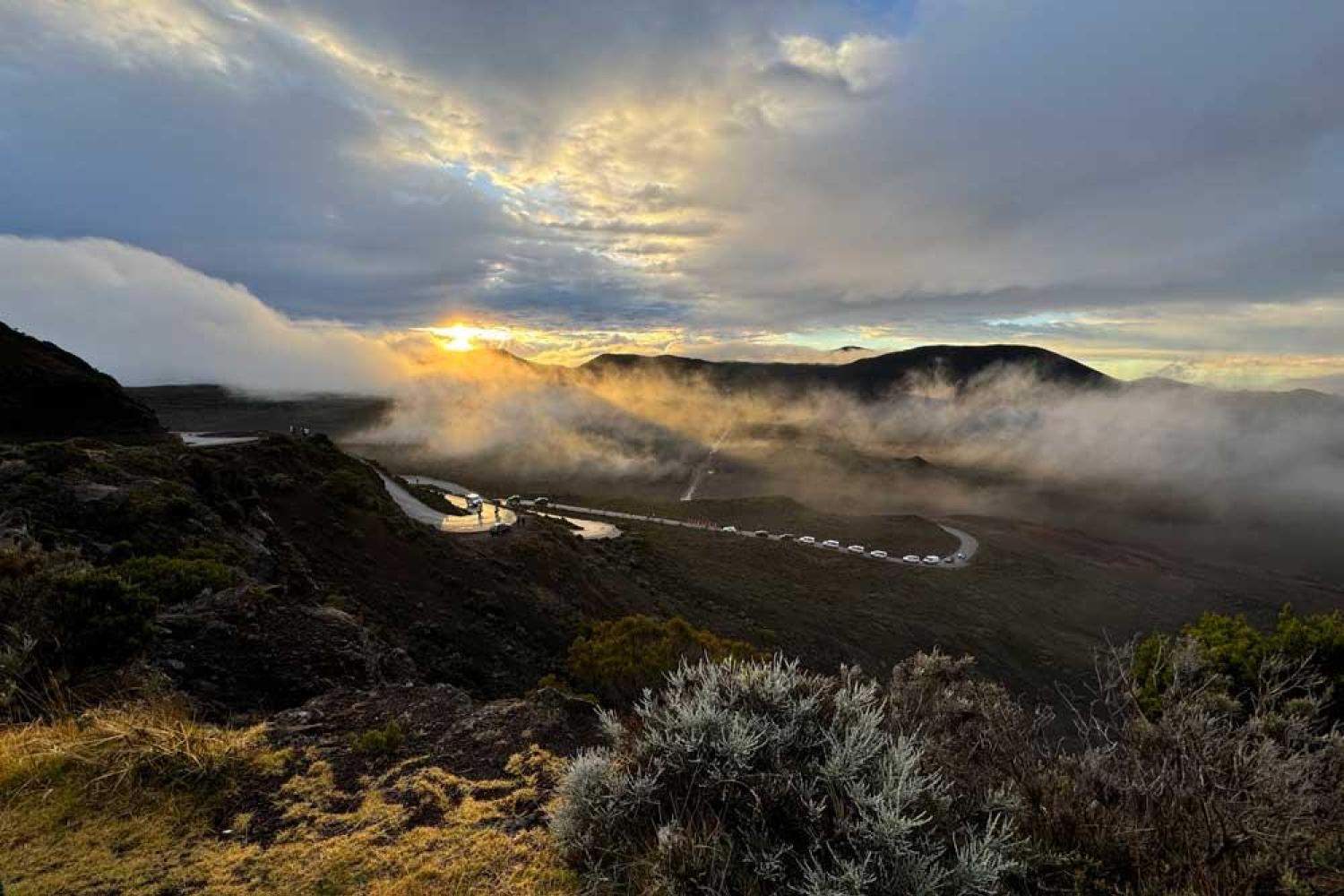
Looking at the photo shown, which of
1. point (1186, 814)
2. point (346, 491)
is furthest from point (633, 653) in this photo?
point (346, 491)

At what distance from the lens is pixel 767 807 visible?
3553 mm

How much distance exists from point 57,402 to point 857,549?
70.4m

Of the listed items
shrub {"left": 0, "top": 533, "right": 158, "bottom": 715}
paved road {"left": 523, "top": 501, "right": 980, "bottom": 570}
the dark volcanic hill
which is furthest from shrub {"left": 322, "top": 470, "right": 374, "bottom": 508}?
paved road {"left": 523, "top": 501, "right": 980, "bottom": 570}

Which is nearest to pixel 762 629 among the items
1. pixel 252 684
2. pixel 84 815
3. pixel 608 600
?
pixel 608 600

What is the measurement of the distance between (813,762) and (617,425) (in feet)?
618

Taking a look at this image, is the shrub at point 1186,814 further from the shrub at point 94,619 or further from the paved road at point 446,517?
the paved road at point 446,517

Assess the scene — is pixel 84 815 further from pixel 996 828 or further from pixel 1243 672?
pixel 1243 672

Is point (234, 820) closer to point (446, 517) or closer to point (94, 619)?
point (94, 619)

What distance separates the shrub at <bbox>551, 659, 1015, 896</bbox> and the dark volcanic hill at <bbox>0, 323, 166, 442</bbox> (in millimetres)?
37288

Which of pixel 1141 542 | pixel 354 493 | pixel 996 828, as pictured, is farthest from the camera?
pixel 1141 542

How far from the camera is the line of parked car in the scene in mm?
71356

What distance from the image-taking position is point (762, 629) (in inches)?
1378

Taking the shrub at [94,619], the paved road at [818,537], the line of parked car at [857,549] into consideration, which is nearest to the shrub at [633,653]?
the shrub at [94,619]

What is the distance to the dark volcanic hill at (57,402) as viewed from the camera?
3055 cm
